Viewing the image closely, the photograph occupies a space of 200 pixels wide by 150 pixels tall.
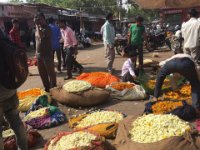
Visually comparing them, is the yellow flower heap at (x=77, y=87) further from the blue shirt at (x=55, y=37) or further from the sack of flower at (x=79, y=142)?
the blue shirt at (x=55, y=37)

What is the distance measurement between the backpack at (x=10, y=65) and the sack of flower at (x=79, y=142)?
1.04m

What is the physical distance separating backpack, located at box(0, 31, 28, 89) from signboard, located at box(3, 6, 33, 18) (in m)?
22.7

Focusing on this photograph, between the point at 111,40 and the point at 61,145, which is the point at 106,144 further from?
the point at 111,40

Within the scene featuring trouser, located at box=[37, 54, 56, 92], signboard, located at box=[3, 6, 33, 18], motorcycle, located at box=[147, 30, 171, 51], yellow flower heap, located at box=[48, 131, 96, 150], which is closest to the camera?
yellow flower heap, located at box=[48, 131, 96, 150]

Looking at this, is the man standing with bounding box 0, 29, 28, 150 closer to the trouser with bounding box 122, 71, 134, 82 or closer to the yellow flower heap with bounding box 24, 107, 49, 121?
the yellow flower heap with bounding box 24, 107, 49, 121

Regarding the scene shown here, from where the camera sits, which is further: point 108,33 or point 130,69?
point 108,33

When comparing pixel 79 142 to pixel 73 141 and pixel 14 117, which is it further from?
pixel 14 117

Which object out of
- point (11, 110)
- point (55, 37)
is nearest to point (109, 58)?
point (55, 37)

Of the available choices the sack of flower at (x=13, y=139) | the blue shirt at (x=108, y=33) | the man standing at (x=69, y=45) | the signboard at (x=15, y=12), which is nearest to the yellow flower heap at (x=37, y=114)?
the sack of flower at (x=13, y=139)

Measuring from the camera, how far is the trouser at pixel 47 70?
8.26 meters

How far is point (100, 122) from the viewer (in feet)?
18.6

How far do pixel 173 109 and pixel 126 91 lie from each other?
205 centimetres

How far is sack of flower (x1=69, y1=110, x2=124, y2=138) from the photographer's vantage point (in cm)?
527

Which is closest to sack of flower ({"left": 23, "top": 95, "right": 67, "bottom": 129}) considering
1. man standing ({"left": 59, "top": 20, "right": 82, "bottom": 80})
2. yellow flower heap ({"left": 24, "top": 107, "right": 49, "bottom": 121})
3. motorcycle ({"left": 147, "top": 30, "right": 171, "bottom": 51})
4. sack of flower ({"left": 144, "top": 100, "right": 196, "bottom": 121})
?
yellow flower heap ({"left": 24, "top": 107, "right": 49, "bottom": 121})
